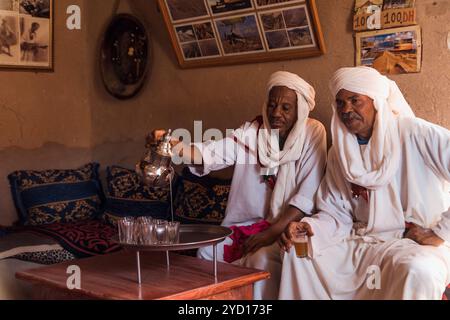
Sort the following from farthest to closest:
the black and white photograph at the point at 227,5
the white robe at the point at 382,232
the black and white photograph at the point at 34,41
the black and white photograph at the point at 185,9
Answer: the black and white photograph at the point at 34,41
the black and white photograph at the point at 185,9
the black and white photograph at the point at 227,5
the white robe at the point at 382,232

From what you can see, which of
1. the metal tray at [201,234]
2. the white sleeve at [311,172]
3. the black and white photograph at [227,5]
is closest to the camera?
the metal tray at [201,234]

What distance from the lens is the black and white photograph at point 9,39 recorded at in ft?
14.8

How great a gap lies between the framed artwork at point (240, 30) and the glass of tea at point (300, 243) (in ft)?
4.07

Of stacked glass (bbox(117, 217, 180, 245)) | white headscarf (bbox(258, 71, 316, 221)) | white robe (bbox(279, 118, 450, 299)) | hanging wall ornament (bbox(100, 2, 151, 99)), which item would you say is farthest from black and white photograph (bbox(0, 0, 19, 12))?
white robe (bbox(279, 118, 450, 299))

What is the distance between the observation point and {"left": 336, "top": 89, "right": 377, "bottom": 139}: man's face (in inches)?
115

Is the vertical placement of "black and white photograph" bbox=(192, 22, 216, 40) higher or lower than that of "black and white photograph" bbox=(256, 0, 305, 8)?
lower

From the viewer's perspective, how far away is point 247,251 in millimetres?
3227

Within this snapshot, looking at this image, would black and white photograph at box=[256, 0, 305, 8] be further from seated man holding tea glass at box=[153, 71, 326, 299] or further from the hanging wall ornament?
the hanging wall ornament

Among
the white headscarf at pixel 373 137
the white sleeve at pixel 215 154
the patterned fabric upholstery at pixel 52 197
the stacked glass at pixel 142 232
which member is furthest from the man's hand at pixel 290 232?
the patterned fabric upholstery at pixel 52 197

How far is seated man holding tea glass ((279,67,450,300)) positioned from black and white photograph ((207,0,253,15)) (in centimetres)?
110

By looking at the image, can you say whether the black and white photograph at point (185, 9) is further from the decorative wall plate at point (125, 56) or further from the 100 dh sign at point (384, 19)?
the 100 dh sign at point (384, 19)

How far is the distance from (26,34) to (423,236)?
3301 mm

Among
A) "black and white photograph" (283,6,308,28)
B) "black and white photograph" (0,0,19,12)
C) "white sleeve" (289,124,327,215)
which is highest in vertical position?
"black and white photograph" (0,0,19,12)

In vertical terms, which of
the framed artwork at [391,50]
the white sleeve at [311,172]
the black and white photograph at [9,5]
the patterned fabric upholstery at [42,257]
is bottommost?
the patterned fabric upholstery at [42,257]
